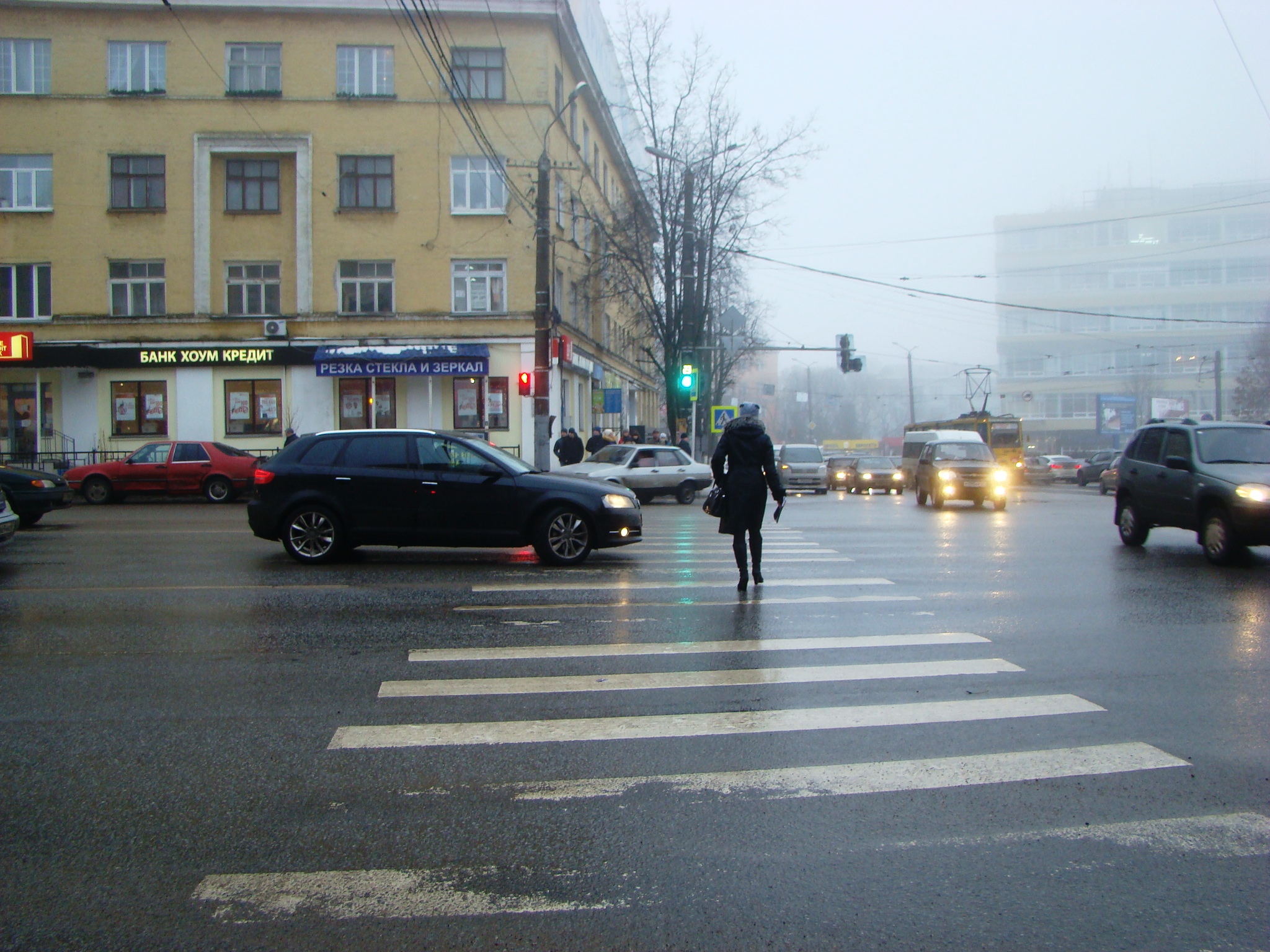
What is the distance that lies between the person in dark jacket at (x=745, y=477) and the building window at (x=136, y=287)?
27.8 metres

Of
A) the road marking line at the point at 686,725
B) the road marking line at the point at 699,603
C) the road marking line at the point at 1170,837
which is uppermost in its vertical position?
the road marking line at the point at 699,603

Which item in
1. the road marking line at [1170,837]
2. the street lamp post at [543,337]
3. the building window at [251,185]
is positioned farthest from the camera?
the building window at [251,185]

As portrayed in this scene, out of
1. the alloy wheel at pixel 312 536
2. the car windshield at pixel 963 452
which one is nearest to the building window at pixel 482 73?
the car windshield at pixel 963 452

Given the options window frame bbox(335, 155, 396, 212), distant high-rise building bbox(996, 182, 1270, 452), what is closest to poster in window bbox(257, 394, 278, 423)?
window frame bbox(335, 155, 396, 212)

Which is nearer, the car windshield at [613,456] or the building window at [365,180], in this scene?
the car windshield at [613,456]

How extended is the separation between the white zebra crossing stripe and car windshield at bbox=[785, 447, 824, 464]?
26.4 m

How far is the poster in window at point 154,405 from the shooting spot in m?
32.4

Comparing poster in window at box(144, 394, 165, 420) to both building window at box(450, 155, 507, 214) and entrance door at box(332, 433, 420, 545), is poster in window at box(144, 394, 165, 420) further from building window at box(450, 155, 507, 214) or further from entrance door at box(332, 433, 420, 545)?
entrance door at box(332, 433, 420, 545)

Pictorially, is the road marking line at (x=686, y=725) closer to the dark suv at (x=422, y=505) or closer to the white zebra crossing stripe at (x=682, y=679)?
the white zebra crossing stripe at (x=682, y=679)

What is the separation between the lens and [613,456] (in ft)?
87.1

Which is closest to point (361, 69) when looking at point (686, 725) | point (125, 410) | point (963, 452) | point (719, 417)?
point (125, 410)

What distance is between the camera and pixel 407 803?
444 cm

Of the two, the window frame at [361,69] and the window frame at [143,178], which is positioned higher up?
the window frame at [361,69]

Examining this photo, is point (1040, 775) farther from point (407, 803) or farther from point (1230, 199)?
point (1230, 199)
